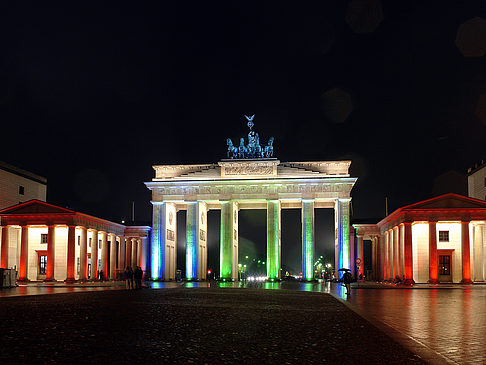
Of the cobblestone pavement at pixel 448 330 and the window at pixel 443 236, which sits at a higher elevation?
the window at pixel 443 236

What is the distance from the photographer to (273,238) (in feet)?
220

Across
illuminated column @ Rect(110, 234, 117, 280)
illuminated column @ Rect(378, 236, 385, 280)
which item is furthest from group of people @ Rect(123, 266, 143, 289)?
illuminated column @ Rect(378, 236, 385, 280)

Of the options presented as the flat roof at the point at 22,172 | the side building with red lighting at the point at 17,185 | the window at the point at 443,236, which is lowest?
the window at the point at 443,236

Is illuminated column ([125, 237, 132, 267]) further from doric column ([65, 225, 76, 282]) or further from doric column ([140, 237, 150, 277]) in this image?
doric column ([65, 225, 76, 282])

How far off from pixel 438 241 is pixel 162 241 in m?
32.7

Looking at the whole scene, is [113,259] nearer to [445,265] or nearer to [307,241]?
[307,241]

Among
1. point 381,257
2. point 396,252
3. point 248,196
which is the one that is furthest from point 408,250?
point 248,196

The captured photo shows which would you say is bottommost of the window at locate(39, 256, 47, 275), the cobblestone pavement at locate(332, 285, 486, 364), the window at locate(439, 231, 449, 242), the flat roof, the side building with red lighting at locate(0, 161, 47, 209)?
the window at locate(39, 256, 47, 275)

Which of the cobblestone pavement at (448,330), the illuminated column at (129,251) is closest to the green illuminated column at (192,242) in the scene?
the illuminated column at (129,251)

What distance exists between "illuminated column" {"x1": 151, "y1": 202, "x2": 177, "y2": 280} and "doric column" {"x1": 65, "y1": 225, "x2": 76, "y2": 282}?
11.5 meters

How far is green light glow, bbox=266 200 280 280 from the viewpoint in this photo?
66.7m

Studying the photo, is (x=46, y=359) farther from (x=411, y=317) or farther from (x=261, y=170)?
(x=261, y=170)

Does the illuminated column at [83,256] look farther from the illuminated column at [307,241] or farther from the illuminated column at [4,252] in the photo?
the illuminated column at [307,241]

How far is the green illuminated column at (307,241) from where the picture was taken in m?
65.9
